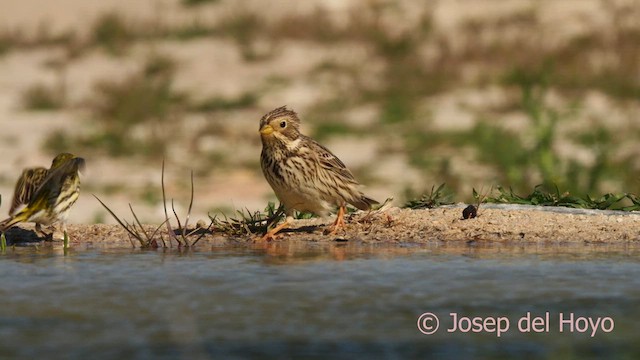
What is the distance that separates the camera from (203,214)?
42.6 feet

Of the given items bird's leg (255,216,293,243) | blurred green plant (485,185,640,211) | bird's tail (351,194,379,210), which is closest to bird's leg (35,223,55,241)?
bird's leg (255,216,293,243)

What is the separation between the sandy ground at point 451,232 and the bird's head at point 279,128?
59cm

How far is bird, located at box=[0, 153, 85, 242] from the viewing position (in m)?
8.22

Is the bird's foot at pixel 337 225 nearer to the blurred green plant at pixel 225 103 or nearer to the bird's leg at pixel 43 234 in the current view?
the bird's leg at pixel 43 234

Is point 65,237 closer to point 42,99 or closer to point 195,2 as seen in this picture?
point 42,99

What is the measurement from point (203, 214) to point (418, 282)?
272 inches

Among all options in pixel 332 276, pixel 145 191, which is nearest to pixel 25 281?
pixel 332 276

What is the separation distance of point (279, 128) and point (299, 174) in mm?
407

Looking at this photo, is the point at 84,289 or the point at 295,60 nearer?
the point at 84,289

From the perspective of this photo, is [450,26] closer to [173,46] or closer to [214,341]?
[173,46]

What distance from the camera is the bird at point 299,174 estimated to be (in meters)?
8.46

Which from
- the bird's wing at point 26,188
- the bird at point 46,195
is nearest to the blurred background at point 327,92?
the bird at point 46,195

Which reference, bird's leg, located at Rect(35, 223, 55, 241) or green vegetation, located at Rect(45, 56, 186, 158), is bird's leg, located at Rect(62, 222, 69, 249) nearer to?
bird's leg, located at Rect(35, 223, 55, 241)

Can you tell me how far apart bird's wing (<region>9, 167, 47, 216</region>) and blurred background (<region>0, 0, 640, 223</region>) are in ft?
11.9
